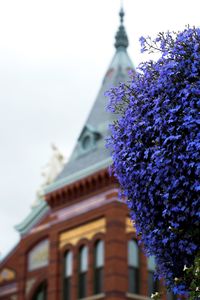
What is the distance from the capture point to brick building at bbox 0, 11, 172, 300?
1230 inches

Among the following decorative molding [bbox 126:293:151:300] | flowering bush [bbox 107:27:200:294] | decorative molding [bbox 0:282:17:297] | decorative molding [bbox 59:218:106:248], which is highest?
decorative molding [bbox 59:218:106:248]

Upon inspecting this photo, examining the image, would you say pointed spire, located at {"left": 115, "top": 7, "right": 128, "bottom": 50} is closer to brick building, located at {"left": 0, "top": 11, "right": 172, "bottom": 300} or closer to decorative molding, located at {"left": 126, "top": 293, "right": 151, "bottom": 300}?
brick building, located at {"left": 0, "top": 11, "right": 172, "bottom": 300}

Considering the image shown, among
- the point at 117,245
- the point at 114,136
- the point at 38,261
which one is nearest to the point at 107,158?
the point at 117,245

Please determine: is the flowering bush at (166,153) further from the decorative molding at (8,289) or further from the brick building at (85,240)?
the decorative molding at (8,289)

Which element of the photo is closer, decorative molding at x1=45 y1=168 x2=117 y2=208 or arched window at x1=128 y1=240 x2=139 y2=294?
arched window at x1=128 y1=240 x2=139 y2=294

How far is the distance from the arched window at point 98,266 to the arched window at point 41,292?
16.0 feet

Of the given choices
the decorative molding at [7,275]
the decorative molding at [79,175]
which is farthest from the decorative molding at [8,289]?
the decorative molding at [79,175]

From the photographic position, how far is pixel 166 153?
10.2 metres

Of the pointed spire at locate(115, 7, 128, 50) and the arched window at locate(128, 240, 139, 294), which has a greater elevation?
the pointed spire at locate(115, 7, 128, 50)

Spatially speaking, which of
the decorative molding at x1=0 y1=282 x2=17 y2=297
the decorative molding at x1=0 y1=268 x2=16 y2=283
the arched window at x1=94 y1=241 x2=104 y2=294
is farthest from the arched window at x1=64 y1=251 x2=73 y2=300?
the decorative molding at x1=0 y1=268 x2=16 y2=283

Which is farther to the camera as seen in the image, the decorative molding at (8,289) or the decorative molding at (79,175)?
the decorative molding at (8,289)

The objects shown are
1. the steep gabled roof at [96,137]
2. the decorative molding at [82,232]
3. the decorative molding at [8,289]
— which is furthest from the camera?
the decorative molding at [8,289]

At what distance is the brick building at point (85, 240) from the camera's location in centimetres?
3123

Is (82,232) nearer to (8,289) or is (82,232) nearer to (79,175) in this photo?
(79,175)
